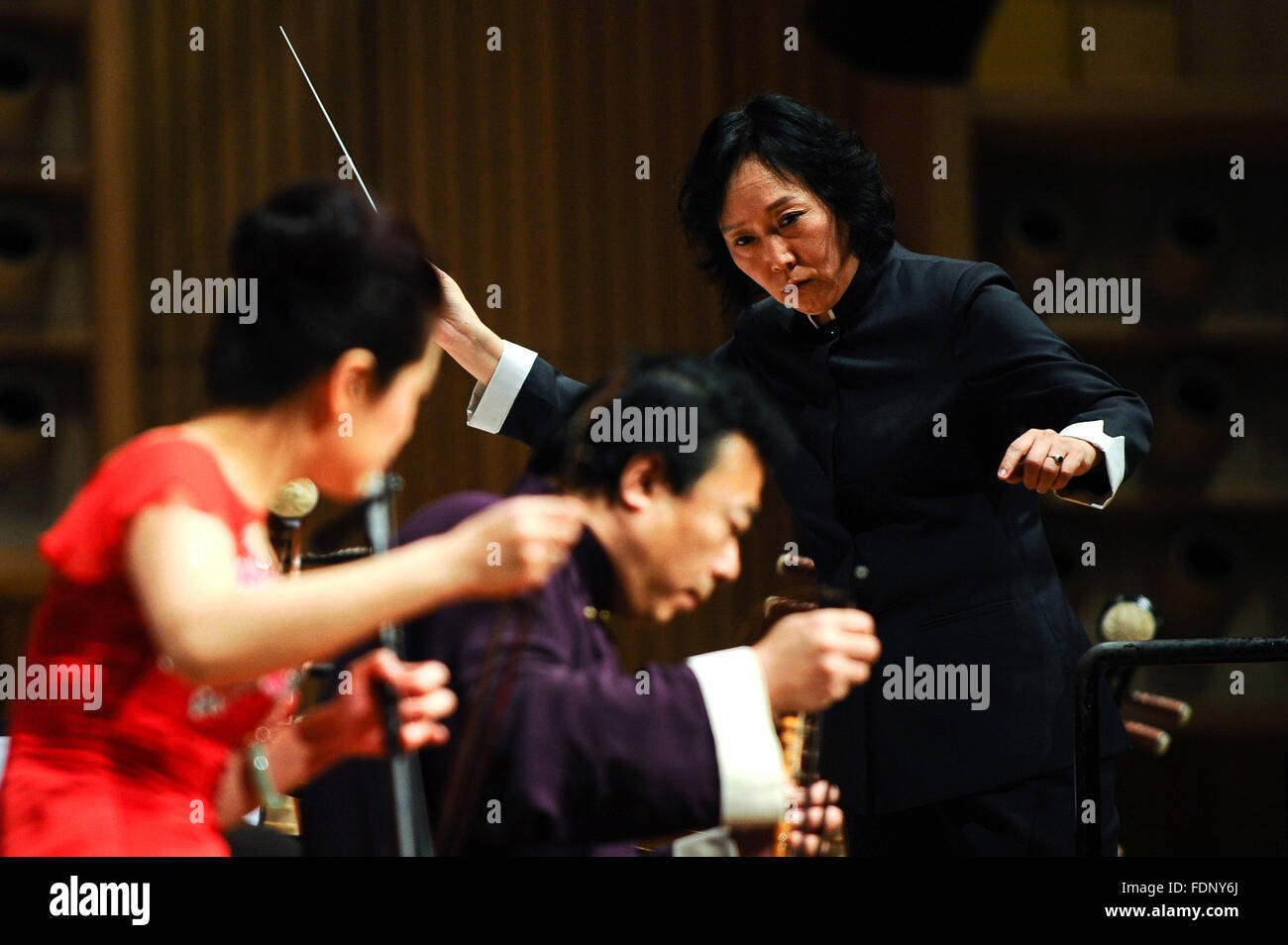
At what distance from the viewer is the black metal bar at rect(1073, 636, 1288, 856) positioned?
59.2 inches

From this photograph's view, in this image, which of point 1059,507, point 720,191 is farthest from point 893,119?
point 720,191

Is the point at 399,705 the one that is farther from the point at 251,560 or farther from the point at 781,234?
the point at 781,234

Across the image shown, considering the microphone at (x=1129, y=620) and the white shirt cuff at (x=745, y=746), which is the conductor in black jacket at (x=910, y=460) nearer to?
the microphone at (x=1129, y=620)

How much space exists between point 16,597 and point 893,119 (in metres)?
2.02

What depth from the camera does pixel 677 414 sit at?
3.74 ft

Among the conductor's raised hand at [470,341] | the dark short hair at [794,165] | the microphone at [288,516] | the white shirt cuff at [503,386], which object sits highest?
the dark short hair at [794,165]

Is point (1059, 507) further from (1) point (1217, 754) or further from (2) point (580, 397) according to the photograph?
(2) point (580, 397)

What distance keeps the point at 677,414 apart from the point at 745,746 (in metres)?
0.26

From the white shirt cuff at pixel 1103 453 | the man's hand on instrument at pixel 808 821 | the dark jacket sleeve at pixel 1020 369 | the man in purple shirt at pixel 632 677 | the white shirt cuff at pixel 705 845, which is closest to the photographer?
the man in purple shirt at pixel 632 677

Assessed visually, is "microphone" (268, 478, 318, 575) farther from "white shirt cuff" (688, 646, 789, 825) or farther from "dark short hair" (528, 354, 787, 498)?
"white shirt cuff" (688, 646, 789, 825)

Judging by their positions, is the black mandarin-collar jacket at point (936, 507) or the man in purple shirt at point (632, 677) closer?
the man in purple shirt at point (632, 677)

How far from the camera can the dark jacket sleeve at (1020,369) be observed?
172 centimetres

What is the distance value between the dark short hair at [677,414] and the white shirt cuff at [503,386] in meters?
0.66

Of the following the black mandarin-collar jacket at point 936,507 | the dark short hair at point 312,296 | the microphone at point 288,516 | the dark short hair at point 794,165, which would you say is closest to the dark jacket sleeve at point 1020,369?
the black mandarin-collar jacket at point 936,507
